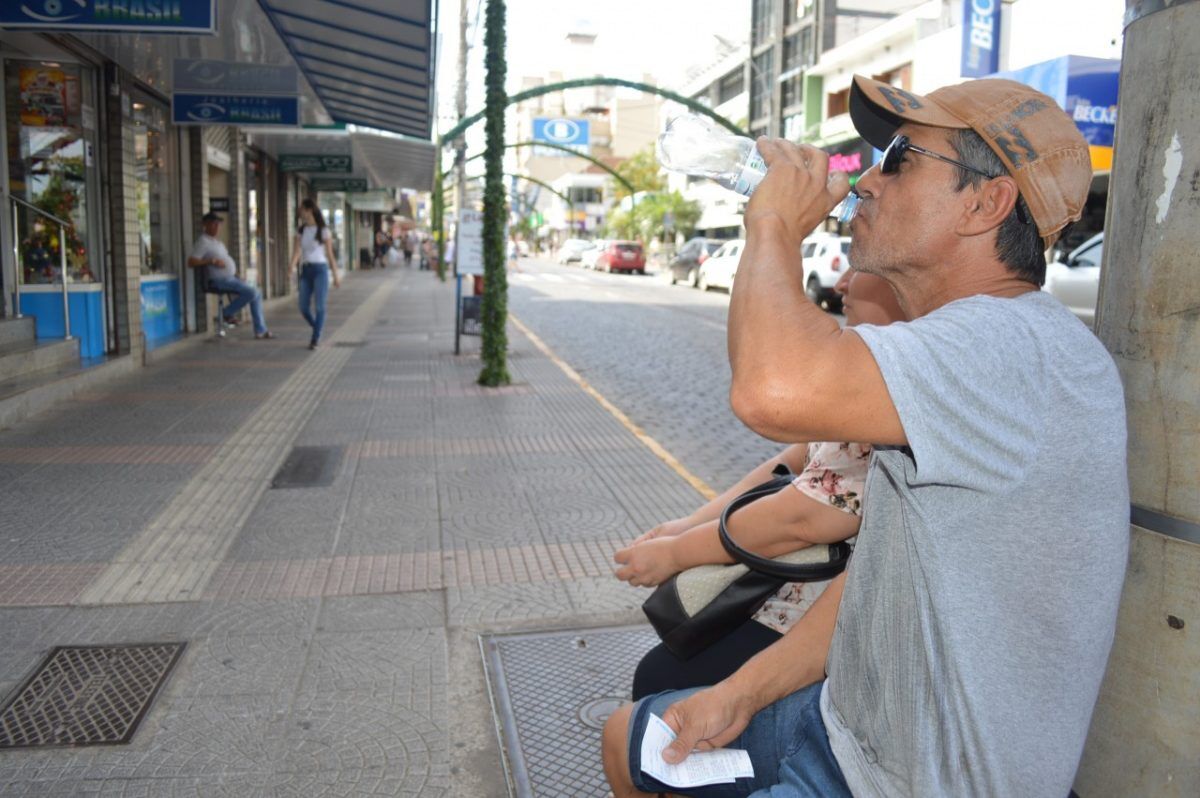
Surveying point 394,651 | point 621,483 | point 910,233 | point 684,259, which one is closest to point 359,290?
point 684,259

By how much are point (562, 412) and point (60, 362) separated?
474cm

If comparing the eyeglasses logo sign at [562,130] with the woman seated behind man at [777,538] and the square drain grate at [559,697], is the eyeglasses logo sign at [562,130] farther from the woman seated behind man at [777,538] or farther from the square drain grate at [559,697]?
the woman seated behind man at [777,538]

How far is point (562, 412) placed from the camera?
8.93 metres

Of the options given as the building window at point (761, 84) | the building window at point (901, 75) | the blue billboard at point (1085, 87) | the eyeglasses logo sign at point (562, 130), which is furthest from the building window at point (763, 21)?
the blue billboard at point (1085, 87)

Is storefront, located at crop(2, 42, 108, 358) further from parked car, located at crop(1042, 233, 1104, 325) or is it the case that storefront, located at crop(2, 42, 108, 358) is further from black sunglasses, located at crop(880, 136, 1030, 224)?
parked car, located at crop(1042, 233, 1104, 325)

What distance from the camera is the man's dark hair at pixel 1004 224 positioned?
5.04ft

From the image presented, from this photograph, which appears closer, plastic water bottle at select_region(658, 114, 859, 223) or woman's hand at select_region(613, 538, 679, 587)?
plastic water bottle at select_region(658, 114, 859, 223)

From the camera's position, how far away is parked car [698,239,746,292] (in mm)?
29781

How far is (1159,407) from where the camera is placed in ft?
5.66

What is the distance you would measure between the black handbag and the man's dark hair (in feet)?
→ 2.57

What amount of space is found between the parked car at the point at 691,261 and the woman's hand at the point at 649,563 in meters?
31.1

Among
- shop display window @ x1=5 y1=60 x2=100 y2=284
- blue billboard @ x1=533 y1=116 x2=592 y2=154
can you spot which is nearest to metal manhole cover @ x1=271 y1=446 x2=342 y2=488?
shop display window @ x1=5 y1=60 x2=100 y2=284

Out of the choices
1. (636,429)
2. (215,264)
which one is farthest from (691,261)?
(636,429)

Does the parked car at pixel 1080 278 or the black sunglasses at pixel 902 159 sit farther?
the parked car at pixel 1080 278
